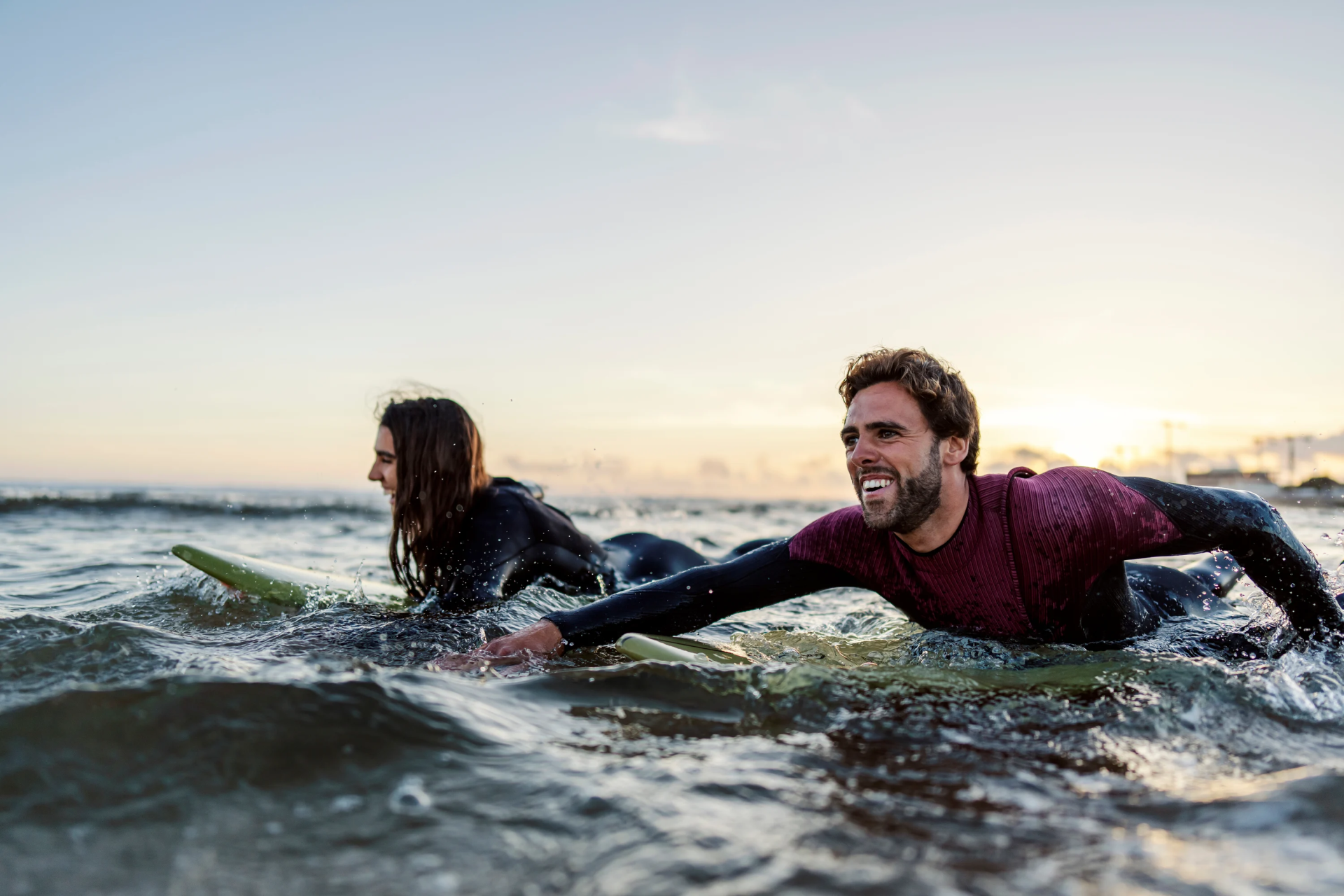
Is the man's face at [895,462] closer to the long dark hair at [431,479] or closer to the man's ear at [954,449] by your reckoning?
the man's ear at [954,449]

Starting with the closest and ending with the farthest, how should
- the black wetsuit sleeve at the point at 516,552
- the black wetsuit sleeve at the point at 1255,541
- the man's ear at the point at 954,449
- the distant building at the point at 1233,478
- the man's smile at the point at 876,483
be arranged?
the black wetsuit sleeve at the point at 1255,541
the man's smile at the point at 876,483
the man's ear at the point at 954,449
the black wetsuit sleeve at the point at 516,552
the distant building at the point at 1233,478

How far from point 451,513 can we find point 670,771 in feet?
11.2

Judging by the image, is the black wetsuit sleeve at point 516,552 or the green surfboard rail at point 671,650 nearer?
the green surfboard rail at point 671,650

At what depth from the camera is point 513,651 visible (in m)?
4.01

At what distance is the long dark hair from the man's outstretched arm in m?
1.65

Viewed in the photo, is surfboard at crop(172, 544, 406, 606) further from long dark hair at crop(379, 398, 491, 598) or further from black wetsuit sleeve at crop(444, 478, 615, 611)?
black wetsuit sleeve at crop(444, 478, 615, 611)

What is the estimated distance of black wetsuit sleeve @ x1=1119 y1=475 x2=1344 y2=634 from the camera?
13.1 ft

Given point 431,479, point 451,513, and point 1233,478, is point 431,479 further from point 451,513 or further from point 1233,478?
point 1233,478

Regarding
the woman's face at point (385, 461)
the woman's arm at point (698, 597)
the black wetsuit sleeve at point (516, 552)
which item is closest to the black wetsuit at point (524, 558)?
the black wetsuit sleeve at point (516, 552)

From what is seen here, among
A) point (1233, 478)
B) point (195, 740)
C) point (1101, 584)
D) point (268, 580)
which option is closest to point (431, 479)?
point (268, 580)

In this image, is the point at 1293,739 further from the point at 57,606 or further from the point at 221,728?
the point at 57,606

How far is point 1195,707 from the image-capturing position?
327cm

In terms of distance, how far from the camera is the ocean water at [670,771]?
202 centimetres

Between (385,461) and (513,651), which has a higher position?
(385,461)
